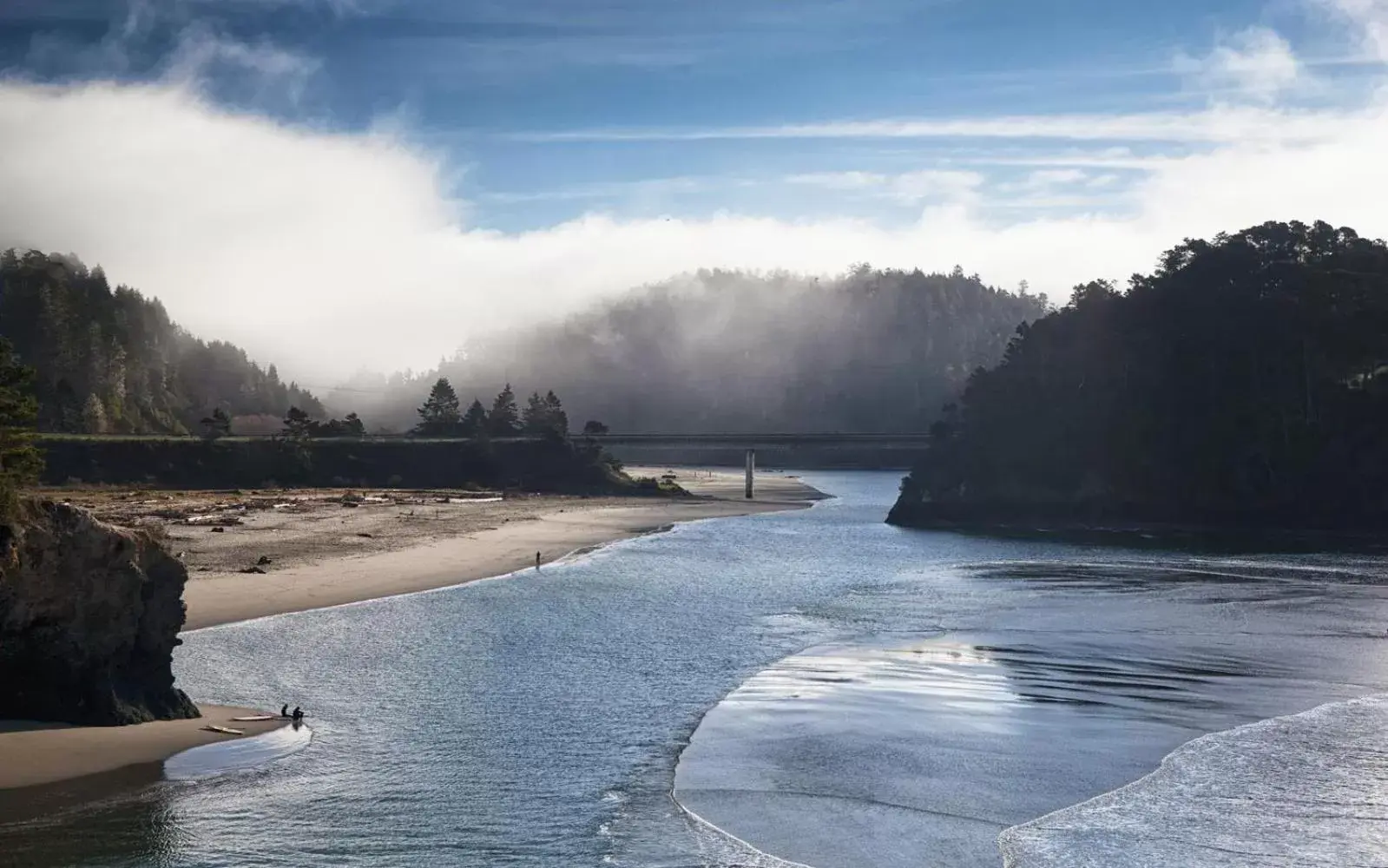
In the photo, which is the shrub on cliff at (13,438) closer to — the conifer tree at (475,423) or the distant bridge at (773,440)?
the distant bridge at (773,440)

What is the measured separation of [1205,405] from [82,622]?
101933 mm

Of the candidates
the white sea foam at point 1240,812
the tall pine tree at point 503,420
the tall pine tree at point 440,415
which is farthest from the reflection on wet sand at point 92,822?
the tall pine tree at point 440,415

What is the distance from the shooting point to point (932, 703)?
33188 mm

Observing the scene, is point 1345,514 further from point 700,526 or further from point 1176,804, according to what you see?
point 1176,804

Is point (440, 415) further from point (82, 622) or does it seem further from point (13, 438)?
point (82, 622)

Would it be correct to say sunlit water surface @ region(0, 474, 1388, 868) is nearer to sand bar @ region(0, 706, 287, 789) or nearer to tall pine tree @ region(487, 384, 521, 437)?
sand bar @ region(0, 706, 287, 789)

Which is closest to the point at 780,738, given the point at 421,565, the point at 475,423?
the point at 421,565

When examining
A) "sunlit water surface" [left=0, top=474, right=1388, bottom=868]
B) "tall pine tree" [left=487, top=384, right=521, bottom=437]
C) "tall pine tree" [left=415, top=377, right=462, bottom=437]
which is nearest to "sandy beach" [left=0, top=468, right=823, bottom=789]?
"sunlit water surface" [left=0, top=474, right=1388, bottom=868]

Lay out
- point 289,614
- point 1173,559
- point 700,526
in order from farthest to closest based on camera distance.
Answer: point 700,526, point 1173,559, point 289,614

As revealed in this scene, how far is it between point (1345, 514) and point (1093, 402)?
25.7 m

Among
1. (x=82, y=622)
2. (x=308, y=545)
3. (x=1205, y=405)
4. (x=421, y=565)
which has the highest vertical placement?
(x=1205, y=405)

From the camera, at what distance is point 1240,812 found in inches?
923

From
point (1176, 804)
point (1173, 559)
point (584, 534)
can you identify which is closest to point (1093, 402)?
point (1173, 559)

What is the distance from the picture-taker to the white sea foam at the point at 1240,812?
2089cm
